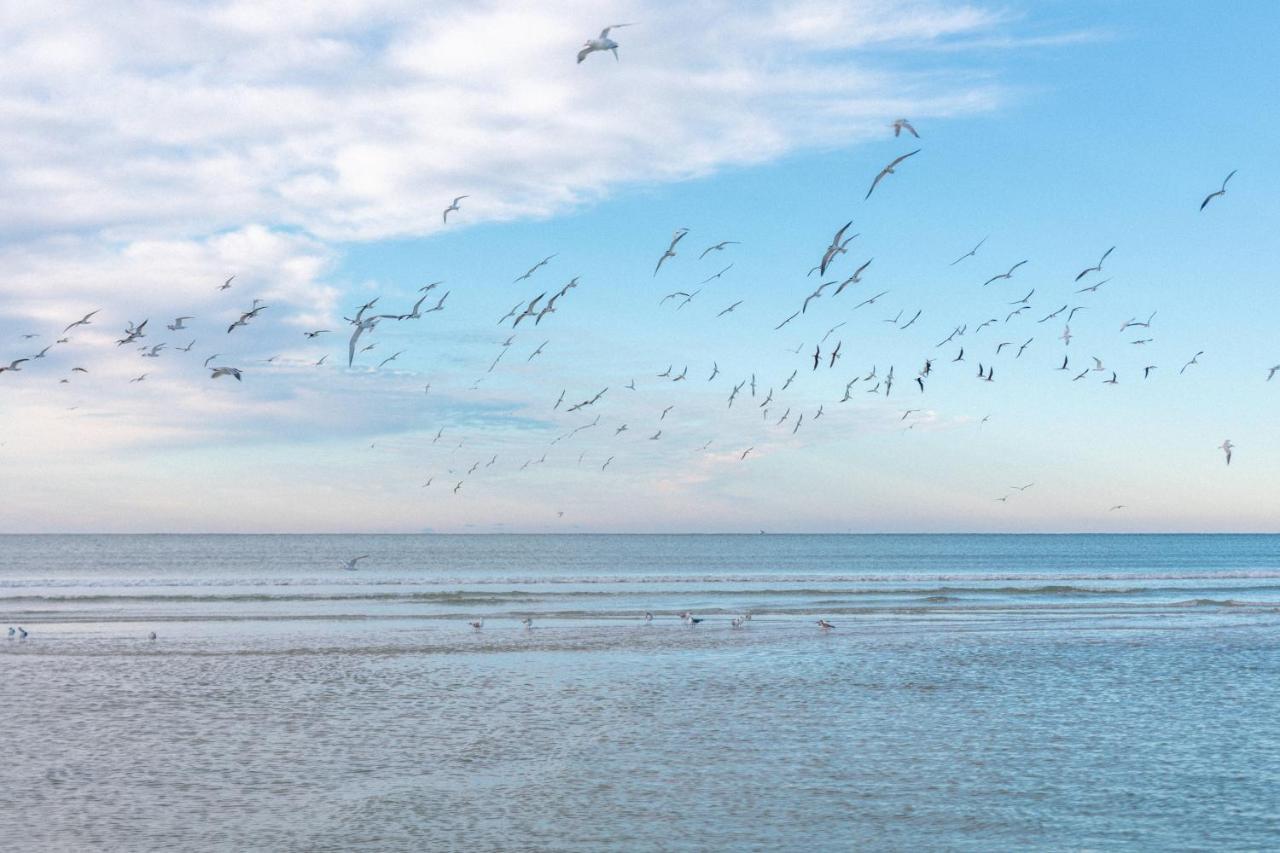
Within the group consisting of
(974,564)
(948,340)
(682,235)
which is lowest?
(974,564)

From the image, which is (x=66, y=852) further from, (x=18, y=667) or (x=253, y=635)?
(x=253, y=635)

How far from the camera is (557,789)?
47.9 feet

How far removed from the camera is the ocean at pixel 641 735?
42.5ft

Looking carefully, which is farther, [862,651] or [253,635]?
[253,635]

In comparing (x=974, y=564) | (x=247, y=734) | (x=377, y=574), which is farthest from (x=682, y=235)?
(x=974, y=564)

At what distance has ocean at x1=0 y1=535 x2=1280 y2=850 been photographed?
13.0 meters

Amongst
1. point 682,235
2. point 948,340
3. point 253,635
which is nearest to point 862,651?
point 948,340

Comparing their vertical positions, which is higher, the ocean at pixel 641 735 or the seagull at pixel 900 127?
the seagull at pixel 900 127

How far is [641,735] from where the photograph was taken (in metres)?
17.8

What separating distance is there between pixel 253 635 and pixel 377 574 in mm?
42138

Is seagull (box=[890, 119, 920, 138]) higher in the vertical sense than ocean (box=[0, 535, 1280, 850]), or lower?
higher

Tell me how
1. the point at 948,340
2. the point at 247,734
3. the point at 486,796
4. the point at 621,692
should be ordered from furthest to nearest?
the point at 948,340 → the point at 621,692 → the point at 247,734 → the point at 486,796

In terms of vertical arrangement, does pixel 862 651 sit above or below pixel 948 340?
below

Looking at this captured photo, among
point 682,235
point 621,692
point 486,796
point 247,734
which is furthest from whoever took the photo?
point 682,235
